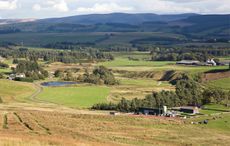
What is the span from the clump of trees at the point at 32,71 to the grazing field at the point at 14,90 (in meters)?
16.6

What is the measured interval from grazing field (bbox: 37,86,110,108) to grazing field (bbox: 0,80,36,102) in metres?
3.39

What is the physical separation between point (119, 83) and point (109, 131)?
221 ft

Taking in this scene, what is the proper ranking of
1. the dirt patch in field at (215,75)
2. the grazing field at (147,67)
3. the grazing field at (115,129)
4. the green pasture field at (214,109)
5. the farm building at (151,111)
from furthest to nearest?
the grazing field at (147,67)
the dirt patch in field at (215,75)
the green pasture field at (214,109)
the farm building at (151,111)
the grazing field at (115,129)

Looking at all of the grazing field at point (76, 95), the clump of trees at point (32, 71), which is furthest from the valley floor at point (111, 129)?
the clump of trees at point (32, 71)

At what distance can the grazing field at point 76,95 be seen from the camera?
8660 centimetres

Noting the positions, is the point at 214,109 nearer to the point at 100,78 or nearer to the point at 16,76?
the point at 100,78

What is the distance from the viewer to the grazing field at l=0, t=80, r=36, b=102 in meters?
91.2

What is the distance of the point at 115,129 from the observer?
5197cm

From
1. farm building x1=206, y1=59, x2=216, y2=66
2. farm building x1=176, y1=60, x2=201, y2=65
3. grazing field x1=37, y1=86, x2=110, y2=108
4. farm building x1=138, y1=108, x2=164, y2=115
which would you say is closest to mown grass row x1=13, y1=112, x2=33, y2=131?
farm building x1=138, y1=108, x2=164, y2=115

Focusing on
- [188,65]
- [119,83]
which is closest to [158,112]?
[119,83]

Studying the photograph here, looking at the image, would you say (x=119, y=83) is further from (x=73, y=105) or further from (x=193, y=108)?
(x=193, y=108)

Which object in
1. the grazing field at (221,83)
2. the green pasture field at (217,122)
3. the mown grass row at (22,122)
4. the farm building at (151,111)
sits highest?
the mown grass row at (22,122)

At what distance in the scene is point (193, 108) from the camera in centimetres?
7225

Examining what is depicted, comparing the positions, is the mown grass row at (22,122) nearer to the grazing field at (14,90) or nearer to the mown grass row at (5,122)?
the mown grass row at (5,122)
